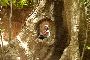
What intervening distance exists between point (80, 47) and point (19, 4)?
605 cm

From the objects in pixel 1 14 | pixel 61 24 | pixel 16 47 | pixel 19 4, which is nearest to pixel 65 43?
pixel 61 24

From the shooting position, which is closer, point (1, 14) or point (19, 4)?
point (19, 4)

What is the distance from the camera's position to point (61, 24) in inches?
233

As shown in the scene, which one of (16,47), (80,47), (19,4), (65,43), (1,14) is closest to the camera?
(80,47)

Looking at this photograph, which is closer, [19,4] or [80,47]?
[80,47]

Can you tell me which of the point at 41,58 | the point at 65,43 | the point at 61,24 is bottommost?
the point at 41,58

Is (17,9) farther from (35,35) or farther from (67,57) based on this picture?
(67,57)

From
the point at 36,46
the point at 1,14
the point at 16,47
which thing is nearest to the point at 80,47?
the point at 36,46

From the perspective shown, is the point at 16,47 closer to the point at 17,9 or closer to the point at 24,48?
the point at 24,48

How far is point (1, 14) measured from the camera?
38.1 ft

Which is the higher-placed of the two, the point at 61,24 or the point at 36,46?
the point at 61,24

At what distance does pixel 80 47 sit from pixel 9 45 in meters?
2.05

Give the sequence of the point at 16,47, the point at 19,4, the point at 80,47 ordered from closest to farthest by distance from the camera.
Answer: the point at 80,47, the point at 16,47, the point at 19,4

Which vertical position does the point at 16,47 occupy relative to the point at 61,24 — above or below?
below
